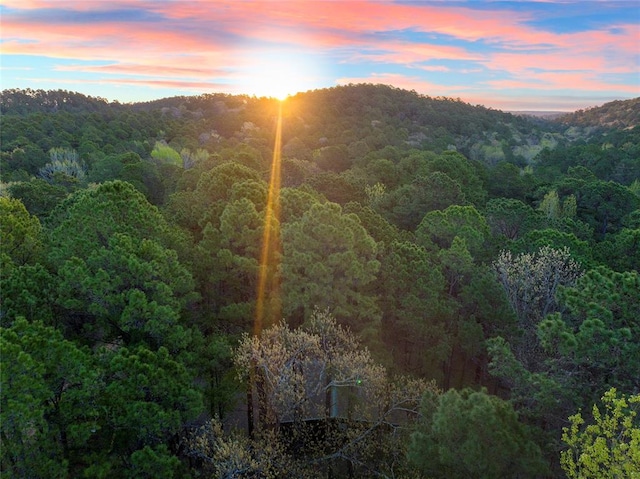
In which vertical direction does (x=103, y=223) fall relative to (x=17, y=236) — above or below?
above

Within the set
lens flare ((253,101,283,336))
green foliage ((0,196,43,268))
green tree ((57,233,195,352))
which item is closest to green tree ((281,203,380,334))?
lens flare ((253,101,283,336))

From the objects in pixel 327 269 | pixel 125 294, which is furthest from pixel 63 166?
pixel 327 269

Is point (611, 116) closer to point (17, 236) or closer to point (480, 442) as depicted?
point (480, 442)

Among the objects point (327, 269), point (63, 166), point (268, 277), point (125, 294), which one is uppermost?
point (63, 166)

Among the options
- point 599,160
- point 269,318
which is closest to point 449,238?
point 269,318

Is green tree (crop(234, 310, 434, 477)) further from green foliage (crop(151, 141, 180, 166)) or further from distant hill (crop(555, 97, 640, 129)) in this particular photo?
distant hill (crop(555, 97, 640, 129))

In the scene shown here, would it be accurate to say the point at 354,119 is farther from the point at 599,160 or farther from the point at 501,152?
the point at 599,160

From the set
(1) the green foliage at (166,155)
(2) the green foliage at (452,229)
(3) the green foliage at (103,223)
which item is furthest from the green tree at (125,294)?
(1) the green foliage at (166,155)
